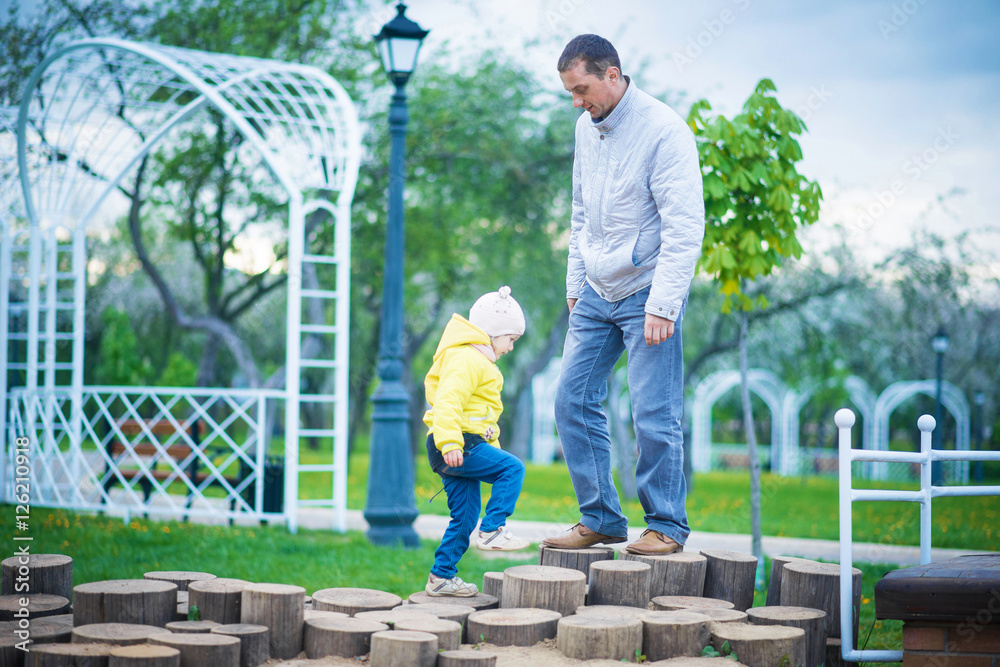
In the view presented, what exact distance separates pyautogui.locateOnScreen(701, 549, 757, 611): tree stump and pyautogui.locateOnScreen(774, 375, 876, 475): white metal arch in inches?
776

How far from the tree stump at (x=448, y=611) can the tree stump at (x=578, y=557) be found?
0.55m

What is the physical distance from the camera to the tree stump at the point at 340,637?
3.32m

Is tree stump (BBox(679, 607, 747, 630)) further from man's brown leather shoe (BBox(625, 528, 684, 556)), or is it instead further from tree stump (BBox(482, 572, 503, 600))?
tree stump (BBox(482, 572, 503, 600))

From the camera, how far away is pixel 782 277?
1387 centimetres

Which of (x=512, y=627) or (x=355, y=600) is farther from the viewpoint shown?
(x=355, y=600)

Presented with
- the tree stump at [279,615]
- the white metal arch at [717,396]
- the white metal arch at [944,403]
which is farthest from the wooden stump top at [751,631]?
the white metal arch at [944,403]

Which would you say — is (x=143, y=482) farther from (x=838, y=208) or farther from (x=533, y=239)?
Result: (x=838, y=208)

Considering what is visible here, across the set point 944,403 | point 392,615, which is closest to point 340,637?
point 392,615

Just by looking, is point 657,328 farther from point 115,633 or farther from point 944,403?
point 944,403

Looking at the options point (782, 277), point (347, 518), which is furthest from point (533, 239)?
point (347, 518)

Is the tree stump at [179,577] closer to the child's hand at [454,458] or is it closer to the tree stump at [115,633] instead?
the tree stump at [115,633]

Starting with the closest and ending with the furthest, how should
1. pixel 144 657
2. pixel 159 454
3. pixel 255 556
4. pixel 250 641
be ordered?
pixel 144 657 < pixel 250 641 < pixel 255 556 < pixel 159 454

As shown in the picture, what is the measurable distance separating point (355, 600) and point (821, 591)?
1.98 metres

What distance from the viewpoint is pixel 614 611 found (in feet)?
11.7
